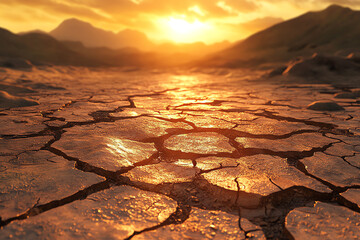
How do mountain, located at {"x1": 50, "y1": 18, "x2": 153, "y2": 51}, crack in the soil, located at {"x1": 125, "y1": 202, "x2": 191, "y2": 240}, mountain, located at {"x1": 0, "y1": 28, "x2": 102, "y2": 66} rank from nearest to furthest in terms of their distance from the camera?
1. crack in the soil, located at {"x1": 125, "y1": 202, "x2": 191, "y2": 240}
2. mountain, located at {"x1": 0, "y1": 28, "x2": 102, "y2": 66}
3. mountain, located at {"x1": 50, "y1": 18, "x2": 153, "y2": 51}

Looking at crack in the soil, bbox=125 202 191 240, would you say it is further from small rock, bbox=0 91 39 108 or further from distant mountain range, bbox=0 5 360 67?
distant mountain range, bbox=0 5 360 67

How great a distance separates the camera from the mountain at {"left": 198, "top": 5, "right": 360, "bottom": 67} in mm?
15305

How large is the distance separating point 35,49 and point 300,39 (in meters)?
23.4

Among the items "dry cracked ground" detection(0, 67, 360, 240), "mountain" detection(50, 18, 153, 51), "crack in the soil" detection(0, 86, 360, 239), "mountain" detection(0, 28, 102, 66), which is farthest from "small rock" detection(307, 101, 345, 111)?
"mountain" detection(50, 18, 153, 51)

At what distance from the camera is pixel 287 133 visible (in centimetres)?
162

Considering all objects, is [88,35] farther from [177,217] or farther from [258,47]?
[177,217]

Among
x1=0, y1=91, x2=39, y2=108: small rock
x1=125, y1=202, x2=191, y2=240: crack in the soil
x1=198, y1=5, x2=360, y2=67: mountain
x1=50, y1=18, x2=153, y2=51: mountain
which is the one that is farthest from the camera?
x1=50, y1=18, x2=153, y2=51: mountain

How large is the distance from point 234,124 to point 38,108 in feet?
6.69

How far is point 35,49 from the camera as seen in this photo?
1703 centimetres

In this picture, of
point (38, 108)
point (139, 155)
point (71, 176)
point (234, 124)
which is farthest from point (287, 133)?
point (38, 108)

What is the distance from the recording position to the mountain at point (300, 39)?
1530 centimetres

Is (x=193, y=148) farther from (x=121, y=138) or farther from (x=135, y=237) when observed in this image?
(x=135, y=237)

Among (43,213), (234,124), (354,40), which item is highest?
(354,40)

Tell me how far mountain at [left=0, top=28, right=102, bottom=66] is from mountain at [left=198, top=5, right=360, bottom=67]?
10.8m
